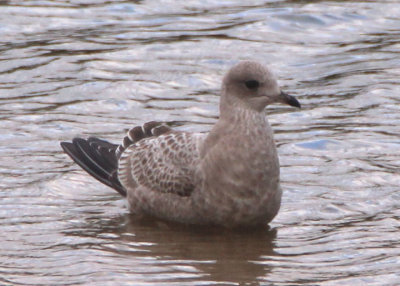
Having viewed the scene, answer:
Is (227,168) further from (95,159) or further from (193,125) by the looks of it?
(193,125)

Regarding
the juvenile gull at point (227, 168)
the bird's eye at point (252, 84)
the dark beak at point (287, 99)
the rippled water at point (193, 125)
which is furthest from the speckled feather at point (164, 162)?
the dark beak at point (287, 99)

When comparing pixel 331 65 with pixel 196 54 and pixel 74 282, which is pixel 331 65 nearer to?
pixel 196 54

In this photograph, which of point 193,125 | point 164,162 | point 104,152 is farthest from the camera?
point 193,125

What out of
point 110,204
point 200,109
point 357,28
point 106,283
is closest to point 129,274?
point 106,283

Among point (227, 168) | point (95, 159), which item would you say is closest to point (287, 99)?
point (227, 168)

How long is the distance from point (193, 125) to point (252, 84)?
A: 101 inches

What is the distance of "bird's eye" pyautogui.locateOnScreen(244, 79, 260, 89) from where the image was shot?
800 centimetres

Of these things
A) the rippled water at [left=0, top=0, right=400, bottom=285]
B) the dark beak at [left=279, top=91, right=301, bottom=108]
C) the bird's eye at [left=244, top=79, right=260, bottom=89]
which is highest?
the bird's eye at [left=244, top=79, right=260, bottom=89]

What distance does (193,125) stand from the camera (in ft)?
34.6

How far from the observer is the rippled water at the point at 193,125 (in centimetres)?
720

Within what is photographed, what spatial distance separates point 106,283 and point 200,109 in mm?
4464

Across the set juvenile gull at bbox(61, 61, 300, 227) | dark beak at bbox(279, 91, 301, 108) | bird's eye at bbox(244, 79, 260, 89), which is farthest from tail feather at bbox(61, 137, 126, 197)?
dark beak at bbox(279, 91, 301, 108)

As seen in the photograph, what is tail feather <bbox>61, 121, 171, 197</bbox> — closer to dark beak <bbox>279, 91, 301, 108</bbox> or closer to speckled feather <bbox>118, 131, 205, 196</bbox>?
speckled feather <bbox>118, 131, 205, 196</bbox>

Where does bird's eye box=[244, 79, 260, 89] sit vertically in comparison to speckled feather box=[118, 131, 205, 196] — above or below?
above
